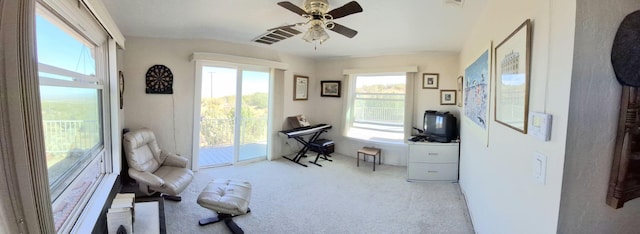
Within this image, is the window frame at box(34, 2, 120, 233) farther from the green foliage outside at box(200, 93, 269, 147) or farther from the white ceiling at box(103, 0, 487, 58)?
the green foliage outside at box(200, 93, 269, 147)

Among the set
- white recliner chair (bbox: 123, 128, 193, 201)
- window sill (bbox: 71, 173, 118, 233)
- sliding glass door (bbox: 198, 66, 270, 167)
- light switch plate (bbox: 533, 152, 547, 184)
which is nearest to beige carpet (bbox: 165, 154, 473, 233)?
white recliner chair (bbox: 123, 128, 193, 201)

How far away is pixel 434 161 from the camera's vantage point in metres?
3.78

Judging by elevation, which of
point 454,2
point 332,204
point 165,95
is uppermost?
point 454,2

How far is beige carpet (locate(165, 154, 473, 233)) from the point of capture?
2520mm

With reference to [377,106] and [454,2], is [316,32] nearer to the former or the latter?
[454,2]

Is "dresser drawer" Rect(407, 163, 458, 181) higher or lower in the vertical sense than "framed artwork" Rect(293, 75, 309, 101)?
lower

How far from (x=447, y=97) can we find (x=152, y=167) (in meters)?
4.52

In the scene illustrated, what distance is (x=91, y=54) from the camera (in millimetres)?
2221

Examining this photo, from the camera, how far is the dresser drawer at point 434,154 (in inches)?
147

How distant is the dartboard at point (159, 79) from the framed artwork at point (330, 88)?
9.59 feet

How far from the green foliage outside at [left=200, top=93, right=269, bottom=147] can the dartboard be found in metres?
0.55

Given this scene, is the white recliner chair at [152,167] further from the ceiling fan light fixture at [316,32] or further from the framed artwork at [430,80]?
the framed artwork at [430,80]

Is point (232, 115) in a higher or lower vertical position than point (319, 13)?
lower

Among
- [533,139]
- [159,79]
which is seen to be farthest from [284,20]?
[533,139]
